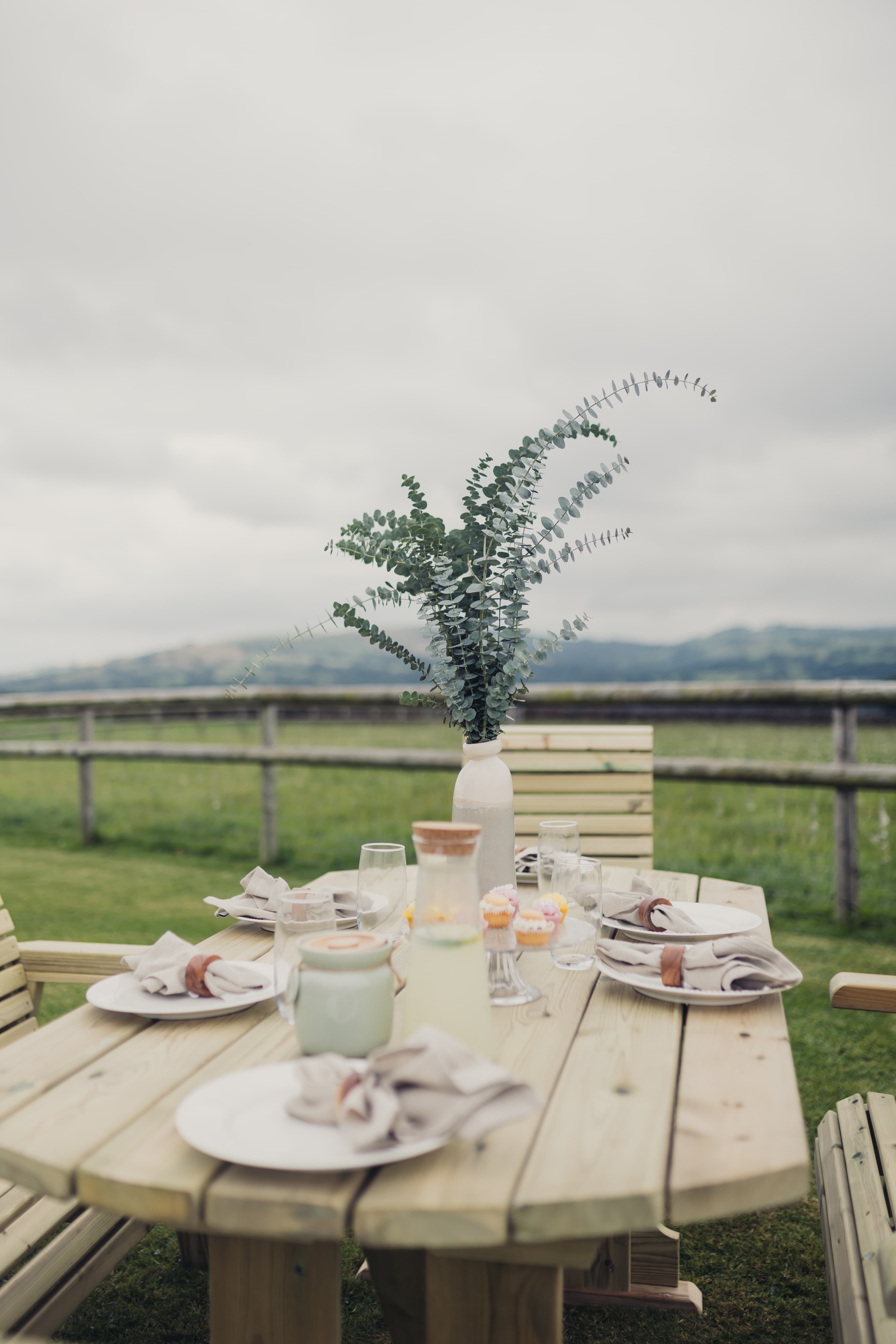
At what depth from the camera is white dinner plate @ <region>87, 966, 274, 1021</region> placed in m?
1.17

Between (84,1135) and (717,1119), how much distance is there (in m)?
0.65

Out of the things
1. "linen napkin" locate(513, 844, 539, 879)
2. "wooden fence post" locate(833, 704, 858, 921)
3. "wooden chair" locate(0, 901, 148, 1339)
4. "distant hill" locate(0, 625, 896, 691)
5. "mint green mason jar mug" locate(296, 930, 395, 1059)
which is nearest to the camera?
"mint green mason jar mug" locate(296, 930, 395, 1059)

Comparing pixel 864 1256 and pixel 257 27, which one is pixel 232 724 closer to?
pixel 257 27

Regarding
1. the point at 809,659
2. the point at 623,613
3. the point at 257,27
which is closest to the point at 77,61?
the point at 257,27

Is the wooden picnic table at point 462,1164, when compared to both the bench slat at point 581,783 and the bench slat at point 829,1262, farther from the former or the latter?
the bench slat at point 581,783

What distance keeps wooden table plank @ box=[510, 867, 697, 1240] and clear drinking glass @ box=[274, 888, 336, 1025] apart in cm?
36

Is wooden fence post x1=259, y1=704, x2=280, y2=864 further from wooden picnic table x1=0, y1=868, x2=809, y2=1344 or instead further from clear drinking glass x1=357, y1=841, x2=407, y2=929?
wooden picnic table x1=0, y1=868, x2=809, y2=1344

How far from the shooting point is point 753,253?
554 cm

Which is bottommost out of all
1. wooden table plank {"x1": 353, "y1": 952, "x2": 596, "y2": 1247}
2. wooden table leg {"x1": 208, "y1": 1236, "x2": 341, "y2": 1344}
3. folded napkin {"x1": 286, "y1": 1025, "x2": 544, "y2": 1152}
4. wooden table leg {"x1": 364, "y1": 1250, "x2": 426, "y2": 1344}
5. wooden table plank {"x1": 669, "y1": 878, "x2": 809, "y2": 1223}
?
wooden table leg {"x1": 364, "y1": 1250, "x2": 426, "y2": 1344}

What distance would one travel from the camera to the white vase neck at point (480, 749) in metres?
1.55

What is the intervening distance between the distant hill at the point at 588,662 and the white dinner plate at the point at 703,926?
16.0m

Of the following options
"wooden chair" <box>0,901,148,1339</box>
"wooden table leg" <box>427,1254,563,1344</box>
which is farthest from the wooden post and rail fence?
"wooden table leg" <box>427,1254,563,1344</box>

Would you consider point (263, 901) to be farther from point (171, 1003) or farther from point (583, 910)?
point (583, 910)

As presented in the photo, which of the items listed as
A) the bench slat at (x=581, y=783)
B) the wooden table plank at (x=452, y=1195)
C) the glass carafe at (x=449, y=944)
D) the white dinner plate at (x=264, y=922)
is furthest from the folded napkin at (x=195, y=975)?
the bench slat at (x=581, y=783)
